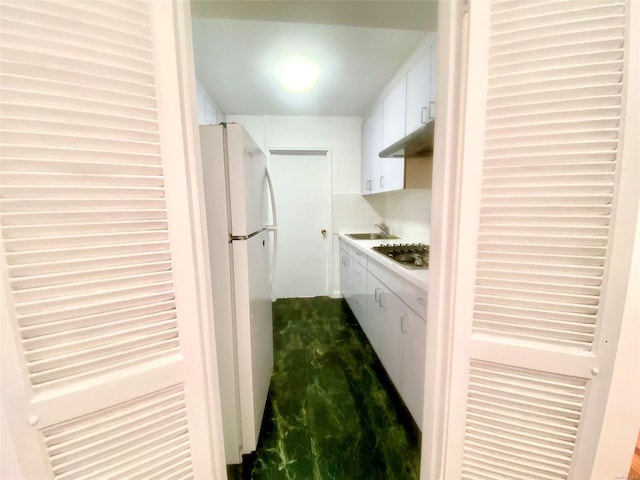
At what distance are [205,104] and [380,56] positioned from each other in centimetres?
162

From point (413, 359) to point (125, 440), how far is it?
1.25 m

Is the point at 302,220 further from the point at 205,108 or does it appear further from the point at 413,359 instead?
the point at 413,359

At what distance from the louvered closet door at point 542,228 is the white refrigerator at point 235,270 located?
84 cm

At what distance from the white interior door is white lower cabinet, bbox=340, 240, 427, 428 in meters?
1.01

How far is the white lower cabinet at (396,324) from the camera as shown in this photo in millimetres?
1258

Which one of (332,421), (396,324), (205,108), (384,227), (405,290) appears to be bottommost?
(332,421)

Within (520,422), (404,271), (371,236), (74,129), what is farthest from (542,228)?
(371,236)

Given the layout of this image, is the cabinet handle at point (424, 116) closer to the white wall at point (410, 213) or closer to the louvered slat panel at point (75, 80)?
the white wall at point (410, 213)

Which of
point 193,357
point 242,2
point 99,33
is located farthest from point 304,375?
point 242,2

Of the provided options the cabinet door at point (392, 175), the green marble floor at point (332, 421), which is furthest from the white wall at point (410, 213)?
the green marble floor at point (332, 421)

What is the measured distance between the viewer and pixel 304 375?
6.05 feet

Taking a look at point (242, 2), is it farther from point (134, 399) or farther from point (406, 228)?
point (406, 228)

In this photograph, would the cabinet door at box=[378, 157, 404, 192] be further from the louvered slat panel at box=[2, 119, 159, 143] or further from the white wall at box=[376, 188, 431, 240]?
the louvered slat panel at box=[2, 119, 159, 143]

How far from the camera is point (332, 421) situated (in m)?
1.46
